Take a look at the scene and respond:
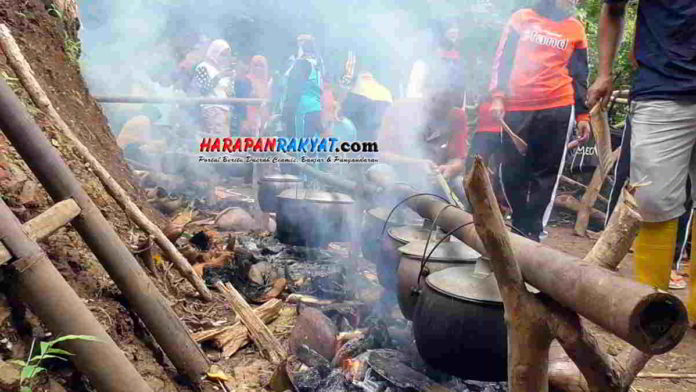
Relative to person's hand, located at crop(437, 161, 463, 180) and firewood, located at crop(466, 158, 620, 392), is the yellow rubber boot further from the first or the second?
person's hand, located at crop(437, 161, 463, 180)

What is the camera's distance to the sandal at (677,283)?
4.79m

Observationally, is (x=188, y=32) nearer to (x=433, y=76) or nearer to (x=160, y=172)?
(x=160, y=172)

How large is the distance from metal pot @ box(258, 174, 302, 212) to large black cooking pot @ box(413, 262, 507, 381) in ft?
11.9

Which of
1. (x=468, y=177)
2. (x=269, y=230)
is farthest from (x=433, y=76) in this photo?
(x=468, y=177)

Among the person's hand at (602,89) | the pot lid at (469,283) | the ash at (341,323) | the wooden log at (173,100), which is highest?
the person's hand at (602,89)

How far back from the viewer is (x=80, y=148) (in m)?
3.21

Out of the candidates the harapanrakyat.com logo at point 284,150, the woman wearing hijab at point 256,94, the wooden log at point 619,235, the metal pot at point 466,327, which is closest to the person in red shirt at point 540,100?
the harapanrakyat.com logo at point 284,150

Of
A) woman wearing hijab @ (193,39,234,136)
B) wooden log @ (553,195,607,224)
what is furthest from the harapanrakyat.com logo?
wooden log @ (553,195,607,224)

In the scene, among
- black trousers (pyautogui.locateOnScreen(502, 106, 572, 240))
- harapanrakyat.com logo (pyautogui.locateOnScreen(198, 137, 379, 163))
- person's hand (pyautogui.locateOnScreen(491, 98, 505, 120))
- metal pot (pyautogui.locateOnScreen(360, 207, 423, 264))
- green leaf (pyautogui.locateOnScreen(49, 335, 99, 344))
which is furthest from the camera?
harapanrakyat.com logo (pyautogui.locateOnScreen(198, 137, 379, 163))

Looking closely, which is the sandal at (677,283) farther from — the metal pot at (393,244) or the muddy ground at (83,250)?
the metal pot at (393,244)

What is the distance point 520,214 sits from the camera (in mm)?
4836

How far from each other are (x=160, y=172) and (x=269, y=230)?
9.92 feet

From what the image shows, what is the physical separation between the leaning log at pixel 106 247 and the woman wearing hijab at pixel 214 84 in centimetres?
893

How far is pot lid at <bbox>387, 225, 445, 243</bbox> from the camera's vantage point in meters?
3.72
